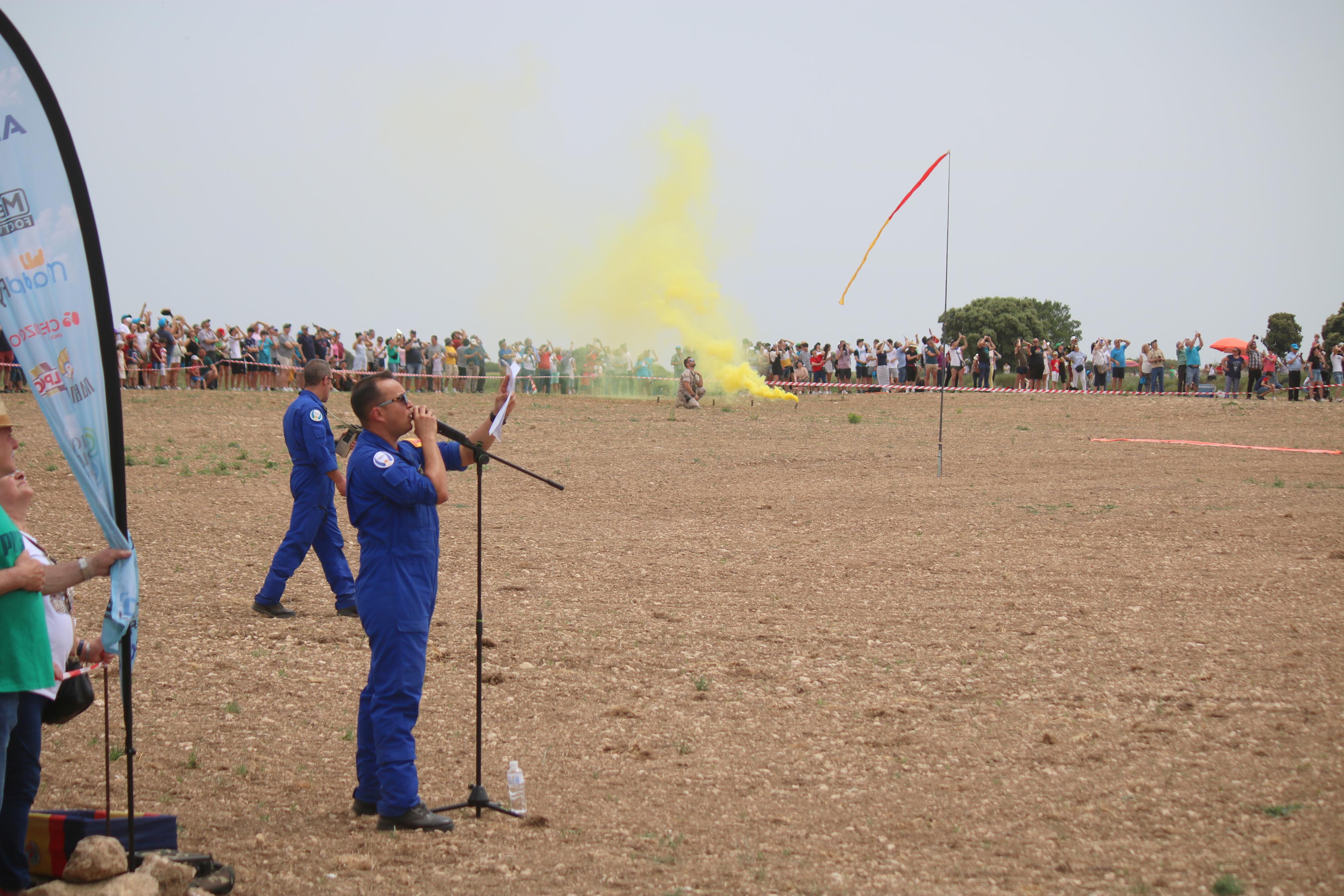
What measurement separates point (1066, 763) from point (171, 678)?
5.63m

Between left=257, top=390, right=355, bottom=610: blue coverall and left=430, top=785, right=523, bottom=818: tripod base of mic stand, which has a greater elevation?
left=257, top=390, right=355, bottom=610: blue coverall

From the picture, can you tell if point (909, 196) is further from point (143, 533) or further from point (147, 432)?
point (147, 432)

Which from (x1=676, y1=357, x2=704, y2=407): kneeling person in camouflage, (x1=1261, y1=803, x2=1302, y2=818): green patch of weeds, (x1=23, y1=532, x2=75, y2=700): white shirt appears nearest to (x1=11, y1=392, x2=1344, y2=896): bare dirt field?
(x1=1261, y1=803, x2=1302, y2=818): green patch of weeds

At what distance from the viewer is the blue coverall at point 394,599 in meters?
4.90

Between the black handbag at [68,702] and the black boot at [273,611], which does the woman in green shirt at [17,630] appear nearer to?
the black handbag at [68,702]

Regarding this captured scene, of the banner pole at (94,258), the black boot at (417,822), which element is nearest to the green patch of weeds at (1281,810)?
the black boot at (417,822)

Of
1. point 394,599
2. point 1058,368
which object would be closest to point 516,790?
point 394,599

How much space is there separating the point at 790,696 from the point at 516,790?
2.38 metres

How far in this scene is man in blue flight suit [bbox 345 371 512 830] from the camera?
16.1ft

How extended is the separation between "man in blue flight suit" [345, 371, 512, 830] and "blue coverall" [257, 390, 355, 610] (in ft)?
12.3

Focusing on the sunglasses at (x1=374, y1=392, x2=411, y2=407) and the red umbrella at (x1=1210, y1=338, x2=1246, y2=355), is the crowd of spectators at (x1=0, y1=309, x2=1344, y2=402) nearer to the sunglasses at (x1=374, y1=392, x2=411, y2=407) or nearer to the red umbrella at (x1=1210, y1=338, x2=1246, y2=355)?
the red umbrella at (x1=1210, y1=338, x2=1246, y2=355)

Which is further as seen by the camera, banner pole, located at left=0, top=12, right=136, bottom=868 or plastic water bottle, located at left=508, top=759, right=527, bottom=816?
plastic water bottle, located at left=508, top=759, right=527, bottom=816

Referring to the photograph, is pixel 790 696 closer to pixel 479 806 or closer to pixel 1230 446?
pixel 479 806

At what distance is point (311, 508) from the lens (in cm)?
879
